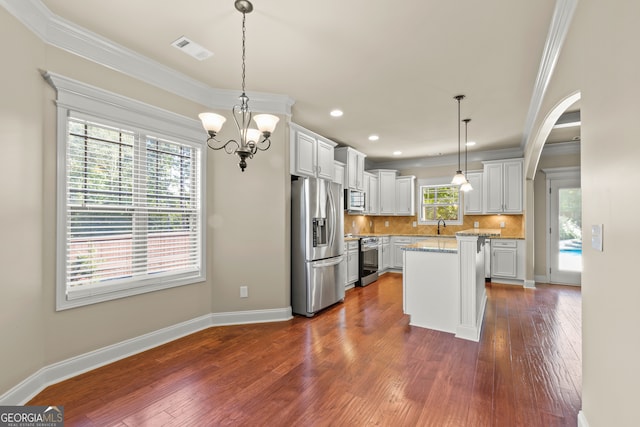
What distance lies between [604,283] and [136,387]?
3.10 meters

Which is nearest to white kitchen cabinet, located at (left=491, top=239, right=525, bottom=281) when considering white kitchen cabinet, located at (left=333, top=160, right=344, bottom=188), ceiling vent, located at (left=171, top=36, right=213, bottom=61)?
white kitchen cabinet, located at (left=333, top=160, right=344, bottom=188)

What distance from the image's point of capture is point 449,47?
8.74 ft

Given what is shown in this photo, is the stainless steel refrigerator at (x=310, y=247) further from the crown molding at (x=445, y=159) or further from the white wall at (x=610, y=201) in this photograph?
the crown molding at (x=445, y=159)

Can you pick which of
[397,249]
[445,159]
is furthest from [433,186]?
[397,249]

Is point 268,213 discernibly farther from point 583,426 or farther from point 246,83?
point 583,426

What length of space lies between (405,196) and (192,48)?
5.77 metres

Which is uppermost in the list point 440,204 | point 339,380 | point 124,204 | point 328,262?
point 440,204

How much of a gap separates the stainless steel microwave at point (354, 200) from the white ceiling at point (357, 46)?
213 centimetres

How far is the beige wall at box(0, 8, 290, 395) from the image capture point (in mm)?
2055

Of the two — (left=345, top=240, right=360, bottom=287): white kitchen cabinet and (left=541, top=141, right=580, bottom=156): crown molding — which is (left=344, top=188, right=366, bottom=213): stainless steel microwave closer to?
(left=345, top=240, right=360, bottom=287): white kitchen cabinet

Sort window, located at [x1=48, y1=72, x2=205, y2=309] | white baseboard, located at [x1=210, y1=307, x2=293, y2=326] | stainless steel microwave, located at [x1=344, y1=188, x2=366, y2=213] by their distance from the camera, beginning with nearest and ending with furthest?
window, located at [x1=48, y1=72, x2=205, y2=309]
white baseboard, located at [x1=210, y1=307, x2=293, y2=326]
stainless steel microwave, located at [x1=344, y1=188, x2=366, y2=213]

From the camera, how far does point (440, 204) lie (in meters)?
7.24

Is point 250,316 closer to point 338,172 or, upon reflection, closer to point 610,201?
point 338,172

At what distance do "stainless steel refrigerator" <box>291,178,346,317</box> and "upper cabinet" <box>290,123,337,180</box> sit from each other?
24 cm
